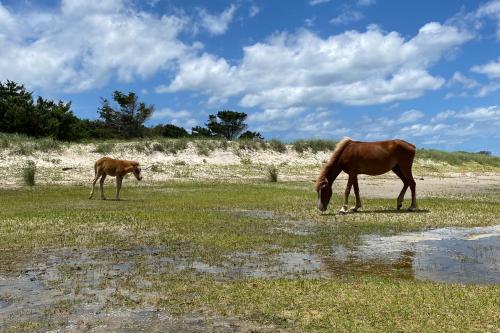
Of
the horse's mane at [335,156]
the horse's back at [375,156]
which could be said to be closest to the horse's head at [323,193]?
→ the horse's mane at [335,156]

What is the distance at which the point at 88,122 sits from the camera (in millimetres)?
63688

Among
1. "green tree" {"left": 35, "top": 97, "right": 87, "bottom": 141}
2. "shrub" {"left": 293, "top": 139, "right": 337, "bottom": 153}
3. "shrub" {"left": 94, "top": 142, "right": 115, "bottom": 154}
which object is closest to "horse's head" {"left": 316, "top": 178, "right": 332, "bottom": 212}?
"shrub" {"left": 94, "top": 142, "right": 115, "bottom": 154}

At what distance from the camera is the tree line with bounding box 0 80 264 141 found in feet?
164

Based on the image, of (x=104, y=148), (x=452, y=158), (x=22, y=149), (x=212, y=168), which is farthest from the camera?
(x=452, y=158)

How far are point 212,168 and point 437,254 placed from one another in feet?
88.8

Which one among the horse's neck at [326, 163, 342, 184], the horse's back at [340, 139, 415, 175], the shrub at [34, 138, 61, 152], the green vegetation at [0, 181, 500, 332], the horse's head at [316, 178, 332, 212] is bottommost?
the green vegetation at [0, 181, 500, 332]

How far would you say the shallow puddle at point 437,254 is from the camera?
28.9 ft

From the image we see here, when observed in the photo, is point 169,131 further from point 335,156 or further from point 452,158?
point 335,156

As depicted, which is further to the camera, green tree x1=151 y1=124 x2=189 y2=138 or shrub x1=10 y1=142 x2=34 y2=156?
green tree x1=151 y1=124 x2=189 y2=138

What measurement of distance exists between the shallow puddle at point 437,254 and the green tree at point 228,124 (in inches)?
2305

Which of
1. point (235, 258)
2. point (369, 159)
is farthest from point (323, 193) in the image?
point (235, 258)

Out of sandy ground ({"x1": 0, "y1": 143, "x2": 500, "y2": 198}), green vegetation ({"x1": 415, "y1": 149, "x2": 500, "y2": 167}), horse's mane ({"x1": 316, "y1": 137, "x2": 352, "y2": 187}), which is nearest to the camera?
horse's mane ({"x1": 316, "y1": 137, "x2": 352, "y2": 187})

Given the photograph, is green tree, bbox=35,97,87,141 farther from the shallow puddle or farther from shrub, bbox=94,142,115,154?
the shallow puddle

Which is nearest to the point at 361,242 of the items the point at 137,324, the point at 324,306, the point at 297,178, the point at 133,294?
the point at 324,306
